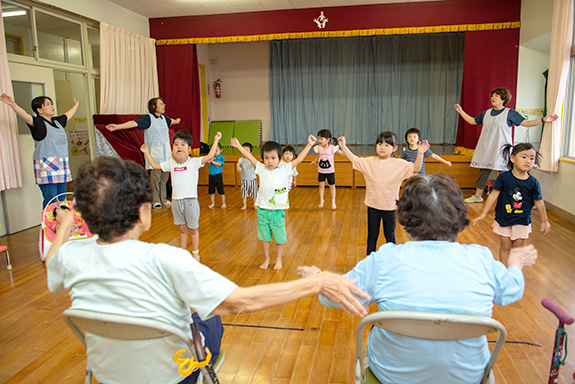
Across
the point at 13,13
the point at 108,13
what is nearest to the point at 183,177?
the point at 13,13

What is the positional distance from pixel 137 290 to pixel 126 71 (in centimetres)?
632

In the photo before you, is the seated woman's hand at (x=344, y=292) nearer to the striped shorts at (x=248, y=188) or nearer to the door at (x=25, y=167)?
the striped shorts at (x=248, y=188)

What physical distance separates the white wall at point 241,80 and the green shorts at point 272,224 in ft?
20.2

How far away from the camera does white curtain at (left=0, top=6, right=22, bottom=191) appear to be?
15.1 ft

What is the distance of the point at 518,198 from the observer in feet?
9.94

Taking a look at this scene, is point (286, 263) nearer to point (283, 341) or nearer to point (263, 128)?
point (283, 341)

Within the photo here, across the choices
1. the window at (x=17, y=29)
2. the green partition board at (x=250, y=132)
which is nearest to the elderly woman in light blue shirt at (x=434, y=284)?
the window at (x=17, y=29)

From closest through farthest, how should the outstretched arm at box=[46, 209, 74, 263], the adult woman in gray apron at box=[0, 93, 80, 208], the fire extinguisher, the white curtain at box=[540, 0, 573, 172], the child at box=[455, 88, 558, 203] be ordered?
the outstretched arm at box=[46, 209, 74, 263] → the adult woman in gray apron at box=[0, 93, 80, 208] → the white curtain at box=[540, 0, 573, 172] → the child at box=[455, 88, 558, 203] → the fire extinguisher

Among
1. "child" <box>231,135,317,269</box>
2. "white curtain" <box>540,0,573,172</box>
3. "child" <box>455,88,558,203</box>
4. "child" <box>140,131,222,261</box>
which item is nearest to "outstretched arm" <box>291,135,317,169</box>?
"child" <box>231,135,317,269</box>

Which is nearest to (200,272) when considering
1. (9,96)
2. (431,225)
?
(431,225)

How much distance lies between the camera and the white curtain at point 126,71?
6.29 meters

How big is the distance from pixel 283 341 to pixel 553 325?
5.56 feet

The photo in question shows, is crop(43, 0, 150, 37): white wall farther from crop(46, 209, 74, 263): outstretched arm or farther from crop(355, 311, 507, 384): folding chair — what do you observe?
crop(355, 311, 507, 384): folding chair

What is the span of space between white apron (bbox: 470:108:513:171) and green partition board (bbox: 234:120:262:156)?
4.80m
